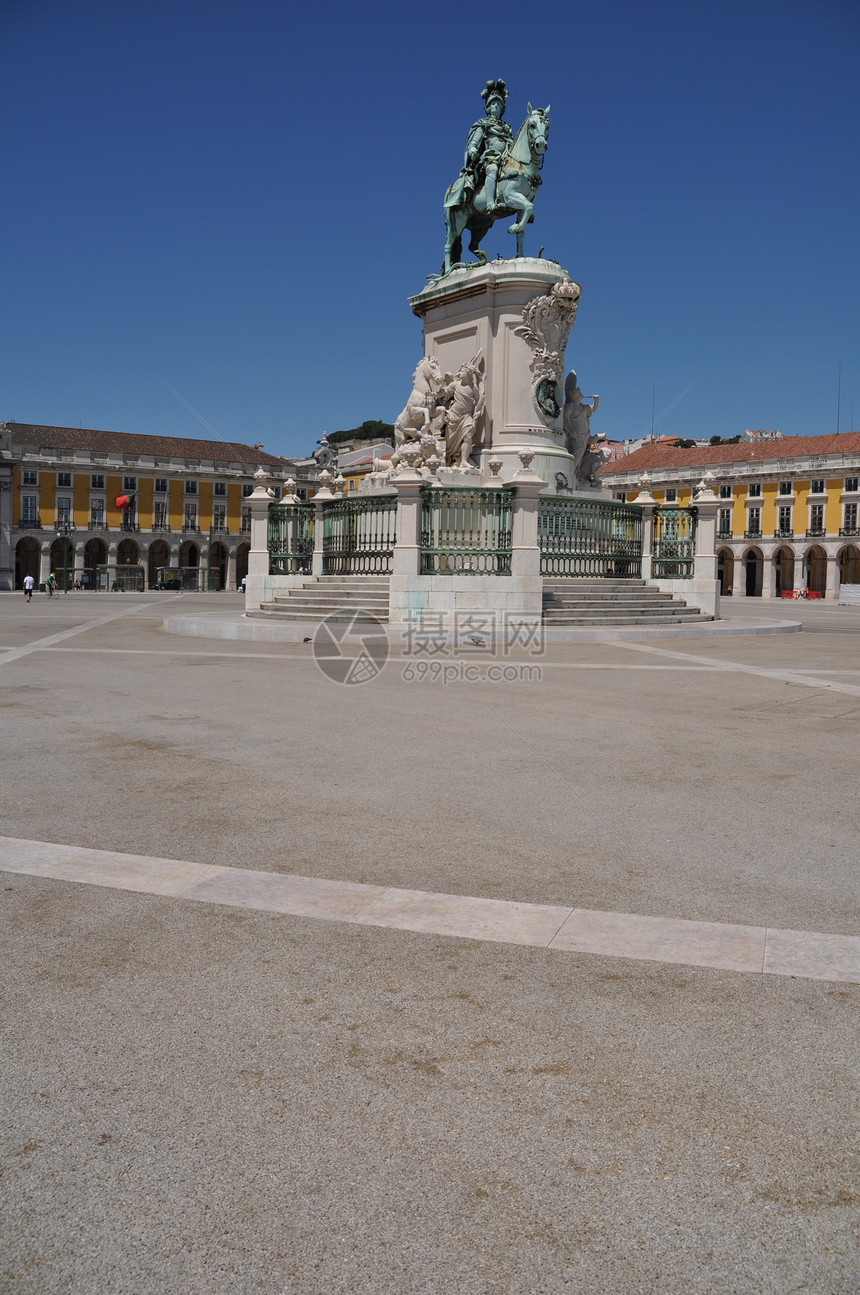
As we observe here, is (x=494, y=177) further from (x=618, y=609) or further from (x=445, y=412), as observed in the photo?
(x=618, y=609)

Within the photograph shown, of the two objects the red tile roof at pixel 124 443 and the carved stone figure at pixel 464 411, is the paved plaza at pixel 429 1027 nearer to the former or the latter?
the carved stone figure at pixel 464 411

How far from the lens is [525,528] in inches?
715

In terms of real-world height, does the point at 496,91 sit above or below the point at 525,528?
above

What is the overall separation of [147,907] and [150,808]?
1603 mm

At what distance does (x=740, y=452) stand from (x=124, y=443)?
5467cm

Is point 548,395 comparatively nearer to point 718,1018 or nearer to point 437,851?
point 437,851

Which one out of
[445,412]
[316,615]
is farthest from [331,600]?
[445,412]

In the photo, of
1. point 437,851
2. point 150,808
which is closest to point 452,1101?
point 437,851

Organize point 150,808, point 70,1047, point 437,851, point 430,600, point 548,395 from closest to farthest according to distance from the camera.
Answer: point 70,1047 → point 437,851 → point 150,808 → point 430,600 → point 548,395

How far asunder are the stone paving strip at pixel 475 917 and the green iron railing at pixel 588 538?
15.3 metres

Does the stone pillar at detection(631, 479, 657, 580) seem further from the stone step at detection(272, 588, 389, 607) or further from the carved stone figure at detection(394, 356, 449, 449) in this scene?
the stone step at detection(272, 588, 389, 607)

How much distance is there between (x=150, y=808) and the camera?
17.9 ft

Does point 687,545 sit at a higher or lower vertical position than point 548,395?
lower

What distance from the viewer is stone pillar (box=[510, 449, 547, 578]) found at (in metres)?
18.1
